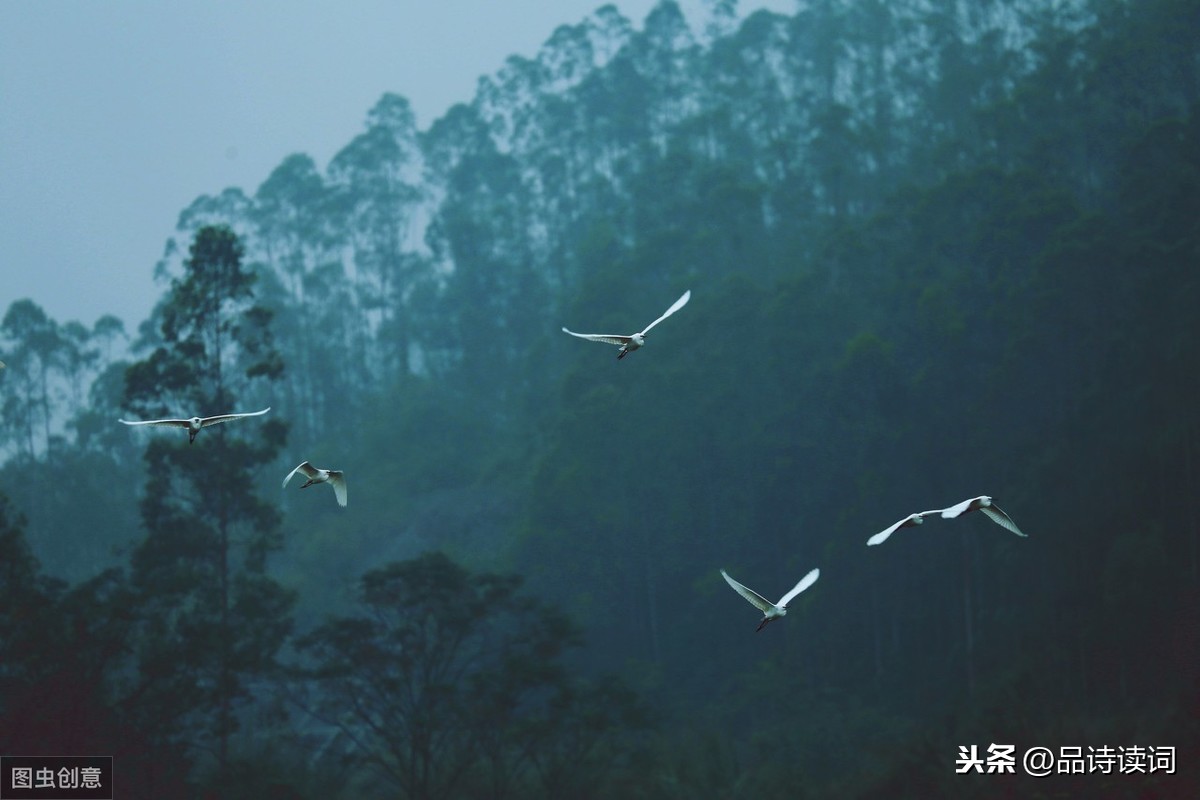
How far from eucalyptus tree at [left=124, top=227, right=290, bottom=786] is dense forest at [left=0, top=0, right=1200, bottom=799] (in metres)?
0.11

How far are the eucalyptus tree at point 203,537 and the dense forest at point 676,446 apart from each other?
0.35ft

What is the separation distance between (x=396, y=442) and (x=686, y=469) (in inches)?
574

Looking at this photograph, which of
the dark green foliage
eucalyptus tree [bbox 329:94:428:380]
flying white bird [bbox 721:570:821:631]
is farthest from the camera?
eucalyptus tree [bbox 329:94:428:380]

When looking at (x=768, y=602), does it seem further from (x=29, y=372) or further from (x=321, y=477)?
(x=29, y=372)

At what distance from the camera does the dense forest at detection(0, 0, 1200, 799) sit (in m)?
25.8

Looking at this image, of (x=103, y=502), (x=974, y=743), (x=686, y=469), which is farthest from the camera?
(x=103, y=502)

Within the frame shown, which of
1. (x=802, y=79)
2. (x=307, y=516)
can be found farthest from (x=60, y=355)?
(x=802, y=79)

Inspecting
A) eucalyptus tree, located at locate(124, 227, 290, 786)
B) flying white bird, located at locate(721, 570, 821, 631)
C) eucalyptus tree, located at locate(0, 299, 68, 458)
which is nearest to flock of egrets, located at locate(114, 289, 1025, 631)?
flying white bird, located at locate(721, 570, 821, 631)

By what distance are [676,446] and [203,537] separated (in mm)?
16394

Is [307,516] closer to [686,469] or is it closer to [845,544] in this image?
[686,469]

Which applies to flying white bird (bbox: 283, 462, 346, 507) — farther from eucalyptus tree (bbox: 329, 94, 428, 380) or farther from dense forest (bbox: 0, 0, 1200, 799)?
eucalyptus tree (bbox: 329, 94, 428, 380)

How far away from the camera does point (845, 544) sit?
122 ft

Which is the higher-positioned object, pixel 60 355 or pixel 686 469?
pixel 60 355

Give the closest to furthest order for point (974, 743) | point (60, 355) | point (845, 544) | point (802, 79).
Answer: point (974, 743) → point (845, 544) → point (60, 355) → point (802, 79)
